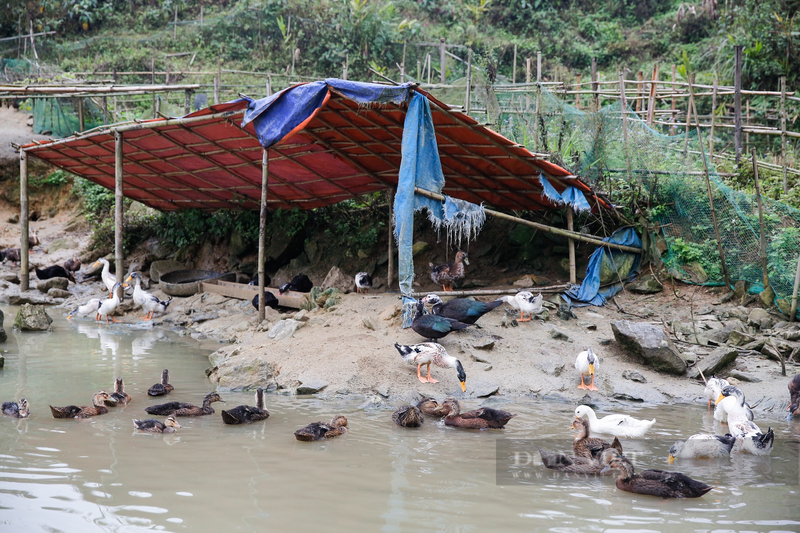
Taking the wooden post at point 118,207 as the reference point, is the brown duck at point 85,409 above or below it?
below

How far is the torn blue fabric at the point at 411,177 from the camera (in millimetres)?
8570

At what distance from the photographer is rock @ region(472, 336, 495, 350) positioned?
27.1 feet

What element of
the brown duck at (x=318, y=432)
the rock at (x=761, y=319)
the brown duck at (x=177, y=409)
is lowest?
the brown duck at (x=177, y=409)

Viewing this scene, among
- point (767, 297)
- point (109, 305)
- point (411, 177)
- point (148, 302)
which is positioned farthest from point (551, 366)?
point (109, 305)

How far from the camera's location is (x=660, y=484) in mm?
4613

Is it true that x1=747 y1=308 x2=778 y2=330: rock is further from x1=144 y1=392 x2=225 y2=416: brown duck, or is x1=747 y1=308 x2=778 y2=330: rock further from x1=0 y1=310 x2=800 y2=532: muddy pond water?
x1=144 y1=392 x2=225 y2=416: brown duck

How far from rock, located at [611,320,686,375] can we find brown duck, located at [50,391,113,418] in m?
6.13

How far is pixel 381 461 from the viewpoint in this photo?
205 inches

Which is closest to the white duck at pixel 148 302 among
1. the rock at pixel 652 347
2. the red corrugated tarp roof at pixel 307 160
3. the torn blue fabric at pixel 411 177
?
the red corrugated tarp roof at pixel 307 160

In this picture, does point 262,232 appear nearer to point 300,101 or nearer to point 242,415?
point 300,101

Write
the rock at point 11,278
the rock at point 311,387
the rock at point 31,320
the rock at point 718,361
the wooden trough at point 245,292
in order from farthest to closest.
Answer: the rock at point 11,278
the wooden trough at point 245,292
the rock at point 31,320
the rock at point 718,361
the rock at point 311,387

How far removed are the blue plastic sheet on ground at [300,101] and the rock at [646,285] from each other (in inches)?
211

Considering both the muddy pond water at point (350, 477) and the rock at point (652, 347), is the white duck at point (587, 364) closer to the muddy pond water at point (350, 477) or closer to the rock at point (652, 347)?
the muddy pond water at point (350, 477)

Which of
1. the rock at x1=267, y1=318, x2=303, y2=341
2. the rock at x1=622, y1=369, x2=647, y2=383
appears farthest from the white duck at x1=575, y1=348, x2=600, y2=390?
the rock at x1=267, y1=318, x2=303, y2=341
